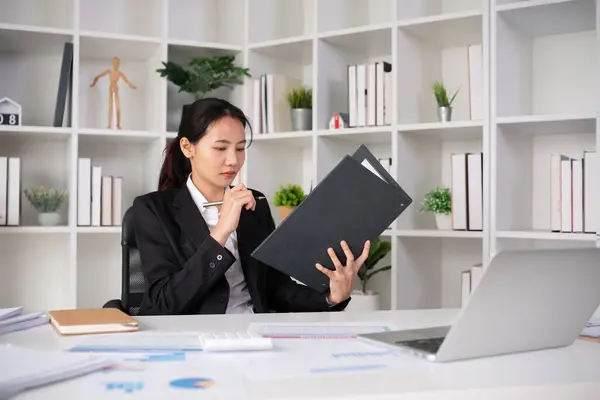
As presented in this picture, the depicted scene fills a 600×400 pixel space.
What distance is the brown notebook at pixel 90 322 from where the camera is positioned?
1.45 m

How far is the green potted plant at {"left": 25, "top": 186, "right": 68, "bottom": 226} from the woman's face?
3.92ft

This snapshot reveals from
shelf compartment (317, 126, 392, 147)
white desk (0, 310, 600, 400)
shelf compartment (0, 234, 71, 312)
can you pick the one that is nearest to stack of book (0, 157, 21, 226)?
shelf compartment (0, 234, 71, 312)

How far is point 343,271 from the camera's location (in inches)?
78.2

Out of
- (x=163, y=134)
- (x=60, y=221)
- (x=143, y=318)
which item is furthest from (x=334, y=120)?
(x=143, y=318)

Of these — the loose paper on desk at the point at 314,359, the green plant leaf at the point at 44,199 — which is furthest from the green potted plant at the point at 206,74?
the loose paper on desk at the point at 314,359

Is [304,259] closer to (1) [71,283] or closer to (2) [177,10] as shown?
(1) [71,283]

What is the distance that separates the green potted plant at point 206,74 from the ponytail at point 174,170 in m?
0.92

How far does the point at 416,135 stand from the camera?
315cm

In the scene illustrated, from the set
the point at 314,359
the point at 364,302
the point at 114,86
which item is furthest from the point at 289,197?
the point at 314,359

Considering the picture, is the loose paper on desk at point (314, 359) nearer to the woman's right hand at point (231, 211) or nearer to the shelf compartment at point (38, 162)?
the woman's right hand at point (231, 211)

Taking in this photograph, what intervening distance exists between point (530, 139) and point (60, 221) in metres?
2.04

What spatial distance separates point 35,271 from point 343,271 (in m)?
2.05

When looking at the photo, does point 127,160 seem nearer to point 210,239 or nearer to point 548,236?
point 210,239

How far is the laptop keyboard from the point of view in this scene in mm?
1263
